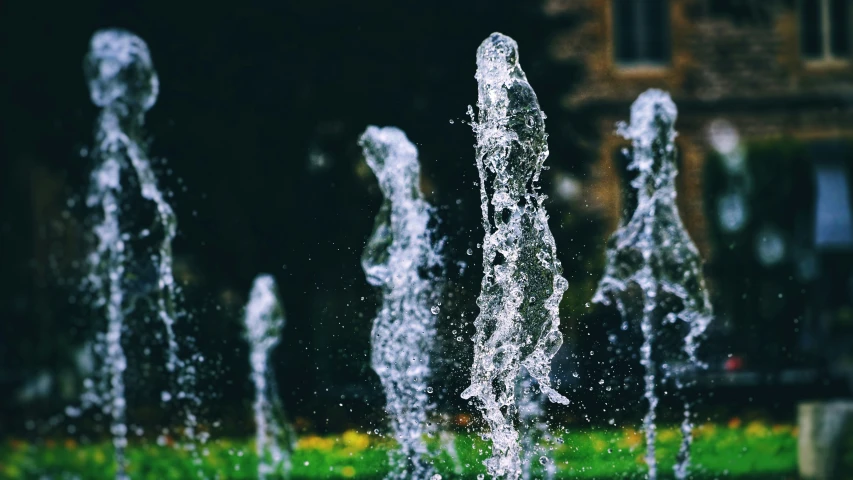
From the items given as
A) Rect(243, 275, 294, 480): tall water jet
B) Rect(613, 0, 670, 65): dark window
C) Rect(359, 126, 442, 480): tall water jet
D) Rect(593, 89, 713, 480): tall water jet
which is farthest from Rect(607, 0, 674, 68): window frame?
Rect(359, 126, 442, 480): tall water jet

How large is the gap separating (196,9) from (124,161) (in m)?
2.64

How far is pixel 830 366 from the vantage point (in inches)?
487

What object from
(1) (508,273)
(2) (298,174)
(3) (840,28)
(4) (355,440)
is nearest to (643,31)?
(3) (840,28)

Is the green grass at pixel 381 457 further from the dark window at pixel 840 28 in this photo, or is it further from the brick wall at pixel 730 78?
the dark window at pixel 840 28

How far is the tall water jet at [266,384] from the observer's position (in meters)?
7.41

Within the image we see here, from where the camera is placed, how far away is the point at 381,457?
6.06 meters

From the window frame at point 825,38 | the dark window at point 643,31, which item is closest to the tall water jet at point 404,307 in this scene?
the dark window at point 643,31

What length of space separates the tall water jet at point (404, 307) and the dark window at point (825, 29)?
13.4m

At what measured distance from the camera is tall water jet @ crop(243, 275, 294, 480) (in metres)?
7.41

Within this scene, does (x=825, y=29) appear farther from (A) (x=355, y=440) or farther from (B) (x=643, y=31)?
(A) (x=355, y=440)

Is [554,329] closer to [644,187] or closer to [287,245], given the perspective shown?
[644,187]

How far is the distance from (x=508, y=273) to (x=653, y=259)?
1969 mm

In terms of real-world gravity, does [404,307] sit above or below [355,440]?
above

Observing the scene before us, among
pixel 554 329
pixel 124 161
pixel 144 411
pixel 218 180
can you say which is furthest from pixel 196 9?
pixel 554 329
